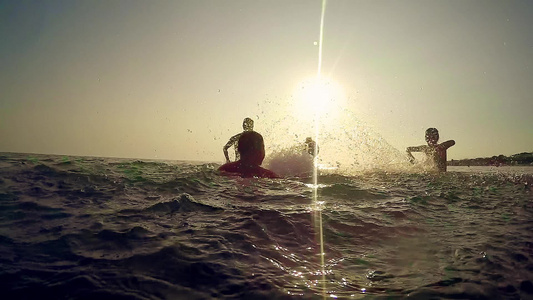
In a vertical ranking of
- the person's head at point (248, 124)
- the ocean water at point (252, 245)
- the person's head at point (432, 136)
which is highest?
the person's head at point (248, 124)

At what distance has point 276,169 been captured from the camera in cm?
1455

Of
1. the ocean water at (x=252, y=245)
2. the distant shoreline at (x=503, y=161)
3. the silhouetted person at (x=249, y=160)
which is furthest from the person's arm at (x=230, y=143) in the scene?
the distant shoreline at (x=503, y=161)

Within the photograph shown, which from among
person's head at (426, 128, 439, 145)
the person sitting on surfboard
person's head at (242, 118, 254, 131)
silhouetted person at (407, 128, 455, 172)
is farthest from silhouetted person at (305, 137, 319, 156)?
person's head at (426, 128, 439, 145)

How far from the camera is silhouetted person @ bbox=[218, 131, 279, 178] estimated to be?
1075cm

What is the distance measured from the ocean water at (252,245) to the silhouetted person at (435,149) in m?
5.78

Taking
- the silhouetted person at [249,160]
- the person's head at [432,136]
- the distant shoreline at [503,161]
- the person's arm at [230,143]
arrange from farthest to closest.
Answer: the distant shoreline at [503,161], the person's head at [432,136], the person's arm at [230,143], the silhouetted person at [249,160]

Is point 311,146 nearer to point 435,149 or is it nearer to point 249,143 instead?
point 249,143

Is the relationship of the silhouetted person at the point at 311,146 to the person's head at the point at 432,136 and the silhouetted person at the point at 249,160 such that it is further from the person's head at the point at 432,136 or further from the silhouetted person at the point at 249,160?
the person's head at the point at 432,136

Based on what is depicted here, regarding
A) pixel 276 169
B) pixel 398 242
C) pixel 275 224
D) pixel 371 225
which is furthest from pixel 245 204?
pixel 276 169

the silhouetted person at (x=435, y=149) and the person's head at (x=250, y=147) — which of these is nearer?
the person's head at (x=250, y=147)

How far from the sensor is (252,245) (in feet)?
12.9

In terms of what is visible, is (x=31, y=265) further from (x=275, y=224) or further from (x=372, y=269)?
(x=372, y=269)

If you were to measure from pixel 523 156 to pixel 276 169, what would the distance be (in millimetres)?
33532

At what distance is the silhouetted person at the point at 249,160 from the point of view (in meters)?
10.8
